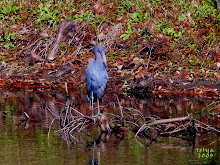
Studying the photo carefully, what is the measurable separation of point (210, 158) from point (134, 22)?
10.2 meters

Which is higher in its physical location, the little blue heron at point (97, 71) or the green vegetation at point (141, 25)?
the green vegetation at point (141, 25)

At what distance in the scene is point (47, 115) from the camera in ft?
34.7

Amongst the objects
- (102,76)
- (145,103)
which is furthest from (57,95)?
(102,76)

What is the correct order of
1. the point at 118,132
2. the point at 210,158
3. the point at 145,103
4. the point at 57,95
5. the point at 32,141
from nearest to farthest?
the point at 210,158 → the point at 32,141 → the point at 118,132 → the point at 145,103 → the point at 57,95

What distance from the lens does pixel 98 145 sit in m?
8.05

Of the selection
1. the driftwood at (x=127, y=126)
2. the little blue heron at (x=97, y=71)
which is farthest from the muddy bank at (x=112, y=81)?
the driftwood at (x=127, y=126)

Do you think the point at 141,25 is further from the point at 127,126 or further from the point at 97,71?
the point at 127,126

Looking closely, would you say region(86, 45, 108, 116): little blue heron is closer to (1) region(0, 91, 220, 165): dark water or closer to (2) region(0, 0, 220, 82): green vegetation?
(1) region(0, 91, 220, 165): dark water

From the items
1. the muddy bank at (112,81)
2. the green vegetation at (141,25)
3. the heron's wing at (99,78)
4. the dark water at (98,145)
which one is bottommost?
the dark water at (98,145)

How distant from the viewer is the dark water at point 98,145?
7160mm

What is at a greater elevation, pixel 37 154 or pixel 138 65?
pixel 138 65

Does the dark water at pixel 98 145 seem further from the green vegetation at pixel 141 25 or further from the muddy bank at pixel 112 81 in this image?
the green vegetation at pixel 141 25

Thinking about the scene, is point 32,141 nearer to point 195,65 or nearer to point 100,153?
point 100,153

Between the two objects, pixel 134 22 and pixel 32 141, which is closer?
pixel 32 141
